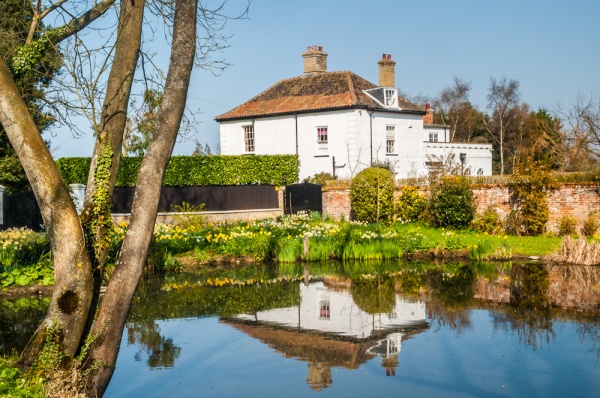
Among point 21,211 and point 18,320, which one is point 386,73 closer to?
point 21,211

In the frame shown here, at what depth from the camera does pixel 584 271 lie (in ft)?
60.4

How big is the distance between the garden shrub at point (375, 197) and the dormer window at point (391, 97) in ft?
49.7

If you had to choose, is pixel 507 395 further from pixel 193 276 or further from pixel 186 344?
pixel 193 276

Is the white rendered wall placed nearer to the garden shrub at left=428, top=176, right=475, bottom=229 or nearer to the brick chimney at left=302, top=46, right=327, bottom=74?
the brick chimney at left=302, top=46, right=327, bottom=74

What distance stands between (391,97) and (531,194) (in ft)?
63.9

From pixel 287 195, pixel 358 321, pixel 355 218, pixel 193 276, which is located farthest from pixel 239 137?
pixel 358 321

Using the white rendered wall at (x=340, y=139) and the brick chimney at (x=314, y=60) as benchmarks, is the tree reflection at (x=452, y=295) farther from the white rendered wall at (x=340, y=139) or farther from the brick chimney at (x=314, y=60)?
the brick chimney at (x=314, y=60)

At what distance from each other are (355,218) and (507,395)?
70.7 ft

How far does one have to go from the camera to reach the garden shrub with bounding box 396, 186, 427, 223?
27.4 meters

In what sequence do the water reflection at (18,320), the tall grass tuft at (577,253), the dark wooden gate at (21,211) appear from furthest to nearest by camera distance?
the dark wooden gate at (21,211) → the tall grass tuft at (577,253) → the water reflection at (18,320)

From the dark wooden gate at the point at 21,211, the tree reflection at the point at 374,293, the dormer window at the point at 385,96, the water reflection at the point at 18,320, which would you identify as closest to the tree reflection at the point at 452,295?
the tree reflection at the point at 374,293

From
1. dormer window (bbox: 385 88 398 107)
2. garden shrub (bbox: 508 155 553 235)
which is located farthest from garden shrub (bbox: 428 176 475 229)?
dormer window (bbox: 385 88 398 107)

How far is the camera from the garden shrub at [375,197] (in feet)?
92.6

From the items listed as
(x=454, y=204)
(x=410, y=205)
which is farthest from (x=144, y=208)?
(x=410, y=205)
